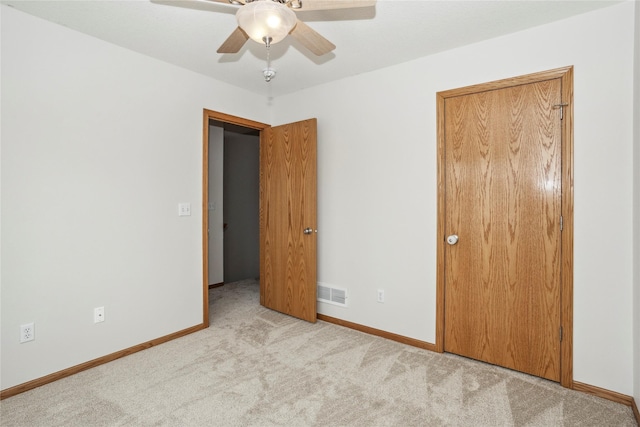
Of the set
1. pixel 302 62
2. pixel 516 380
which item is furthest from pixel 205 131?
pixel 516 380

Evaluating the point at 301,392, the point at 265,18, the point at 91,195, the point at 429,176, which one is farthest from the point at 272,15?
the point at 301,392

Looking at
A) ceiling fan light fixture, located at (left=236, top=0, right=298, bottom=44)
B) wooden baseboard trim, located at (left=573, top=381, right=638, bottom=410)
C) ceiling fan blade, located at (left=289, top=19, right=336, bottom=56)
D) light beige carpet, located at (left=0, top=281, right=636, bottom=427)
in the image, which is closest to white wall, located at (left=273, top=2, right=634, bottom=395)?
wooden baseboard trim, located at (left=573, top=381, right=638, bottom=410)

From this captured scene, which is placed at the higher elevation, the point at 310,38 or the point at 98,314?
the point at 310,38

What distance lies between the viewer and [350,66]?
298 cm

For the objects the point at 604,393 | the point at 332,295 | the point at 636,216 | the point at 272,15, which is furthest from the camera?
the point at 332,295

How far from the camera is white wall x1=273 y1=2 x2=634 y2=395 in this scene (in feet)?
6.73

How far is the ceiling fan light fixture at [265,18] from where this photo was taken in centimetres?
138

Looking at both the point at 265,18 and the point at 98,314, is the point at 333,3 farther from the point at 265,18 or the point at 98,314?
the point at 98,314

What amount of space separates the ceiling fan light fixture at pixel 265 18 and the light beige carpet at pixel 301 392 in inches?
77.9

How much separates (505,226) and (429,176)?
2.22 feet

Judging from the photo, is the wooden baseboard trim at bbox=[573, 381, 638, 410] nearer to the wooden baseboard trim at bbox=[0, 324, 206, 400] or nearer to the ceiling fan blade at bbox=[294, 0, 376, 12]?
the ceiling fan blade at bbox=[294, 0, 376, 12]

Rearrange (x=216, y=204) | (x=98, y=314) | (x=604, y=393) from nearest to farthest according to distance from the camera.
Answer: (x=604, y=393) → (x=98, y=314) → (x=216, y=204)

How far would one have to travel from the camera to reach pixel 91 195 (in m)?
2.49

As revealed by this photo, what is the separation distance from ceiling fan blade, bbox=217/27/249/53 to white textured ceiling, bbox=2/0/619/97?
0.23 m
